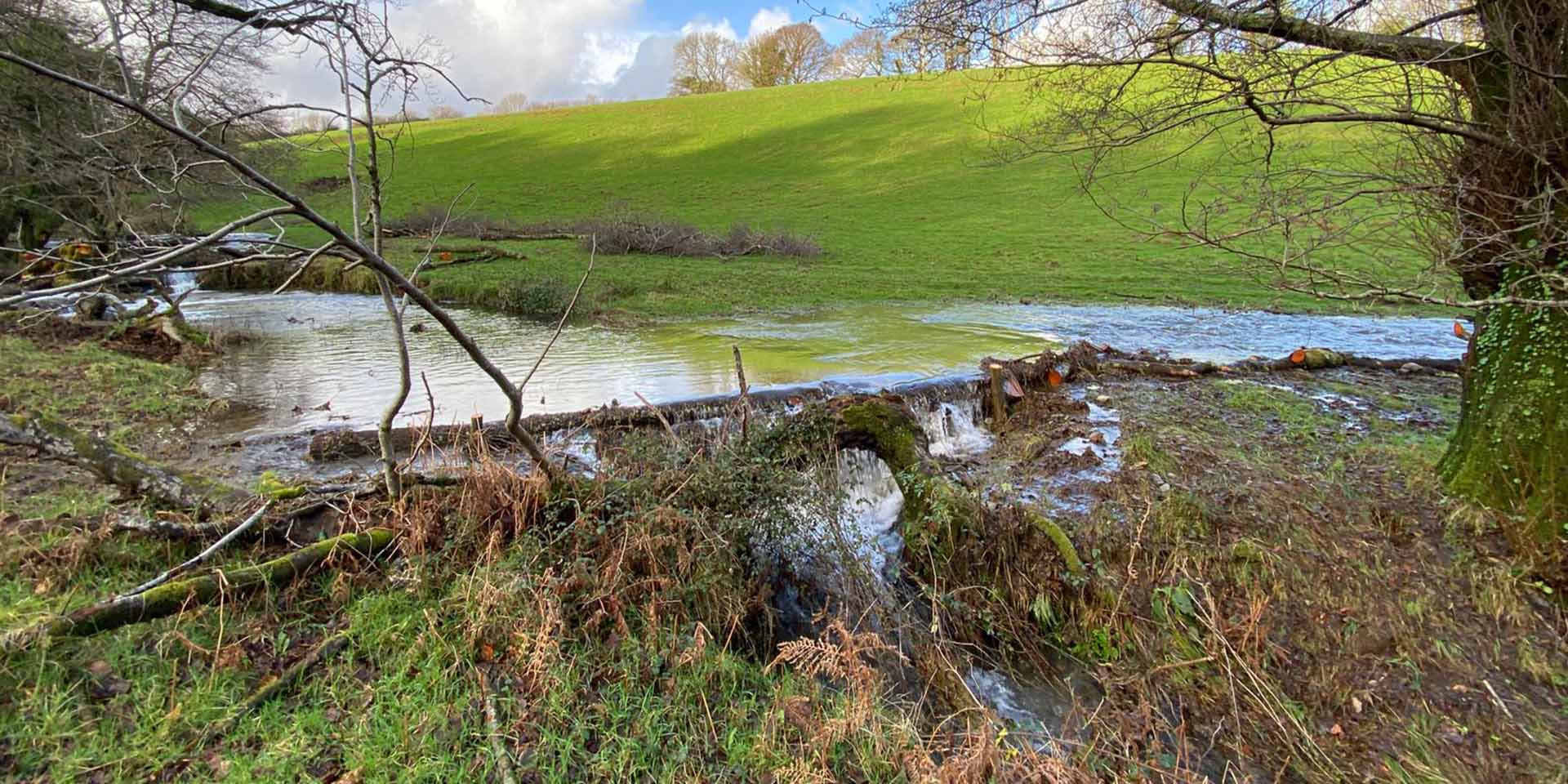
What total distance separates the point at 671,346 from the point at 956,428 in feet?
17.0

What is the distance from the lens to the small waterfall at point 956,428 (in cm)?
828

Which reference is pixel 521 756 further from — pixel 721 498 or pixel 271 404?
pixel 271 404

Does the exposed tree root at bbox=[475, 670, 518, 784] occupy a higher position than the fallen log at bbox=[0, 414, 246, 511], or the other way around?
the fallen log at bbox=[0, 414, 246, 511]

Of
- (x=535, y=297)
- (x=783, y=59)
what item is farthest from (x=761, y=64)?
(x=535, y=297)

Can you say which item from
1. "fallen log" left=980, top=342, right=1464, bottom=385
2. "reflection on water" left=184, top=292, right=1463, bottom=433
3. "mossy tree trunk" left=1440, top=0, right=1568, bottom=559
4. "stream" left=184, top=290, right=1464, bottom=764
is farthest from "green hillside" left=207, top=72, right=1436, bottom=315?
"stream" left=184, top=290, right=1464, bottom=764

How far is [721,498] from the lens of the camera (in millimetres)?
4824

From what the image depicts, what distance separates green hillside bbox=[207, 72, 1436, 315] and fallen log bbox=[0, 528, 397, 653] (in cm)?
252

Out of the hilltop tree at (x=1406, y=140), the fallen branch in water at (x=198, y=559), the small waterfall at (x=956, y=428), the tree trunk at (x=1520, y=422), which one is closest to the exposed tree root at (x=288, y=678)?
the fallen branch in water at (x=198, y=559)

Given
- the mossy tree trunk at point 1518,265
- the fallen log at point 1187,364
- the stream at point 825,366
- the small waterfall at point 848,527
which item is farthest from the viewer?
the fallen log at point 1187,364

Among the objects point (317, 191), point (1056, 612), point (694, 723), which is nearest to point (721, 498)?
point (694, 723)

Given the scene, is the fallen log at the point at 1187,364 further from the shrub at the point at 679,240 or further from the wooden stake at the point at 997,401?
the shrub at the point at 679,240

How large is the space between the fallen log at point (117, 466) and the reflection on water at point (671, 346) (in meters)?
3.41

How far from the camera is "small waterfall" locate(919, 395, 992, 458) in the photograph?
27.2ft

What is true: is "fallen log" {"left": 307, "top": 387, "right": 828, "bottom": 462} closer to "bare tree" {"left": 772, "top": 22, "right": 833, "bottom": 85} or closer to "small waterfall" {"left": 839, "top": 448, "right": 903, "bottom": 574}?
"small waterfall" {"left": 839, "top": 448, "right": 903, "bottom": 574}
